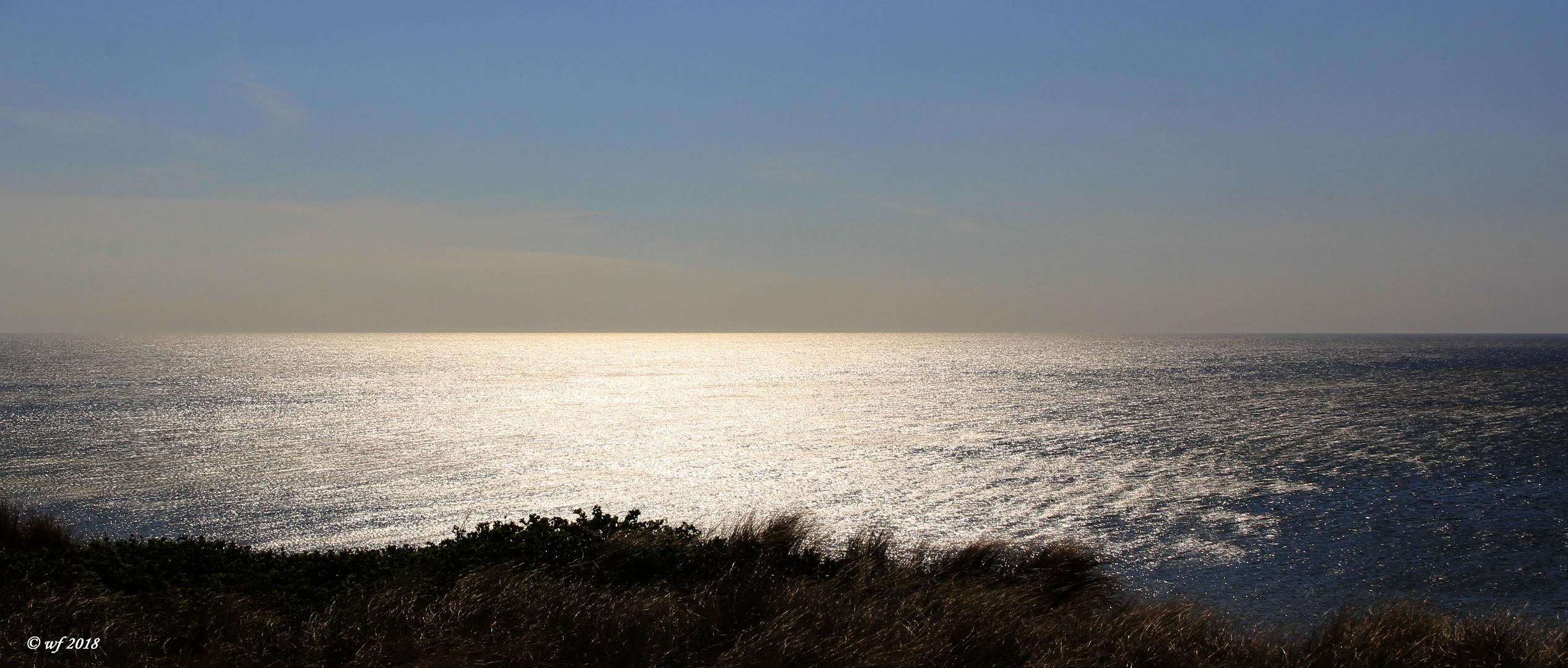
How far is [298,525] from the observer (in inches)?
1283

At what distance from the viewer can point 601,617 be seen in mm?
10414

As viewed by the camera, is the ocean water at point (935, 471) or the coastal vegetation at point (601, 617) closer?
the coastal vegetation at point (601, 617)

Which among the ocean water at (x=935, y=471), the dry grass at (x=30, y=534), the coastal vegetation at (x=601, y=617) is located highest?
the coastal vegetation at (x=601, y=617)

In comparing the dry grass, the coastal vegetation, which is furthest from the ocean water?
the dry grass

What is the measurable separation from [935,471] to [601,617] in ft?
121

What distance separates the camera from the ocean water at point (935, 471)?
91.0 feet

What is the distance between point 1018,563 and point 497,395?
9421cm

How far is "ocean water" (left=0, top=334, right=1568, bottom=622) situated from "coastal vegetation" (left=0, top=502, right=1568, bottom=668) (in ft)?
22.7

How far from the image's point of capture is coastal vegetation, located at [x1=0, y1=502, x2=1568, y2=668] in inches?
371

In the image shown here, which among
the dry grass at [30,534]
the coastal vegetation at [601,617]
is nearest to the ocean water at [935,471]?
the coastal vegetation at [601,617]

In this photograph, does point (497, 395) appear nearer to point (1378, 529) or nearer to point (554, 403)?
point (554, 403)

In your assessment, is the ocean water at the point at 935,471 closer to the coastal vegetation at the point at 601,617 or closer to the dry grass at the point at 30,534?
the coastal vegetation at the point at 601,617

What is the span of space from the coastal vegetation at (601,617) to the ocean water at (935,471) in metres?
6.92

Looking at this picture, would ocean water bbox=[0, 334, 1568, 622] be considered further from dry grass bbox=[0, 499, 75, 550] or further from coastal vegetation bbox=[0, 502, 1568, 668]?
dry grass bbox=[0, 499, 75, 550]
